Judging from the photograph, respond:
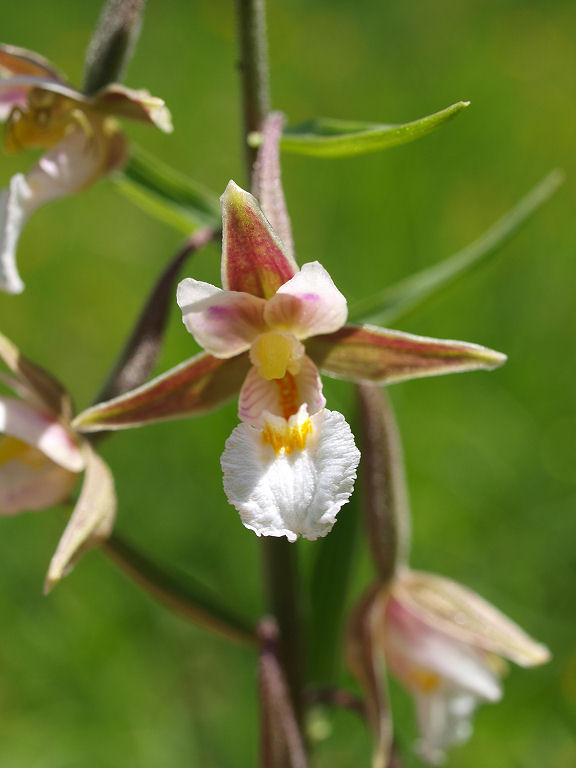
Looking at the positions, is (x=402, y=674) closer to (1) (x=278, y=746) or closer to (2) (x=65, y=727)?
(1) (x=278, y=746)

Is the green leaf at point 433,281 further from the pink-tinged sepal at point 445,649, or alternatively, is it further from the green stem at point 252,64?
the pink-tinged sepal at point 445,649

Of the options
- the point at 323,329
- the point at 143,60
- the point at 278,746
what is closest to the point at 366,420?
the point at 323,329

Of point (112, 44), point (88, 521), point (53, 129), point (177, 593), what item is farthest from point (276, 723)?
point (112, 44)

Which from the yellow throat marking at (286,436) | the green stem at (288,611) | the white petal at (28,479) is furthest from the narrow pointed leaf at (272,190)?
the green stem at (288,611)

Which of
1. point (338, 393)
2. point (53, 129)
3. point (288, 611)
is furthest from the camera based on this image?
point (338, 393)

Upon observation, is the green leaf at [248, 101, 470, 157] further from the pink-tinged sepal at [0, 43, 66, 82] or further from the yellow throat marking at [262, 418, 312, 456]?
the yellow throat marking at [262, 418, 312, 456]

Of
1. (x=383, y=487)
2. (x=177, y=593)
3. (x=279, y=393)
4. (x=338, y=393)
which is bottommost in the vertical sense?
(x=338, y=393)

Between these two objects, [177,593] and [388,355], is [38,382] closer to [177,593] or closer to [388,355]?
[177,593]

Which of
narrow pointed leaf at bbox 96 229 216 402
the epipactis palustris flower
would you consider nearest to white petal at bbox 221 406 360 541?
the epipactis palustris flower
